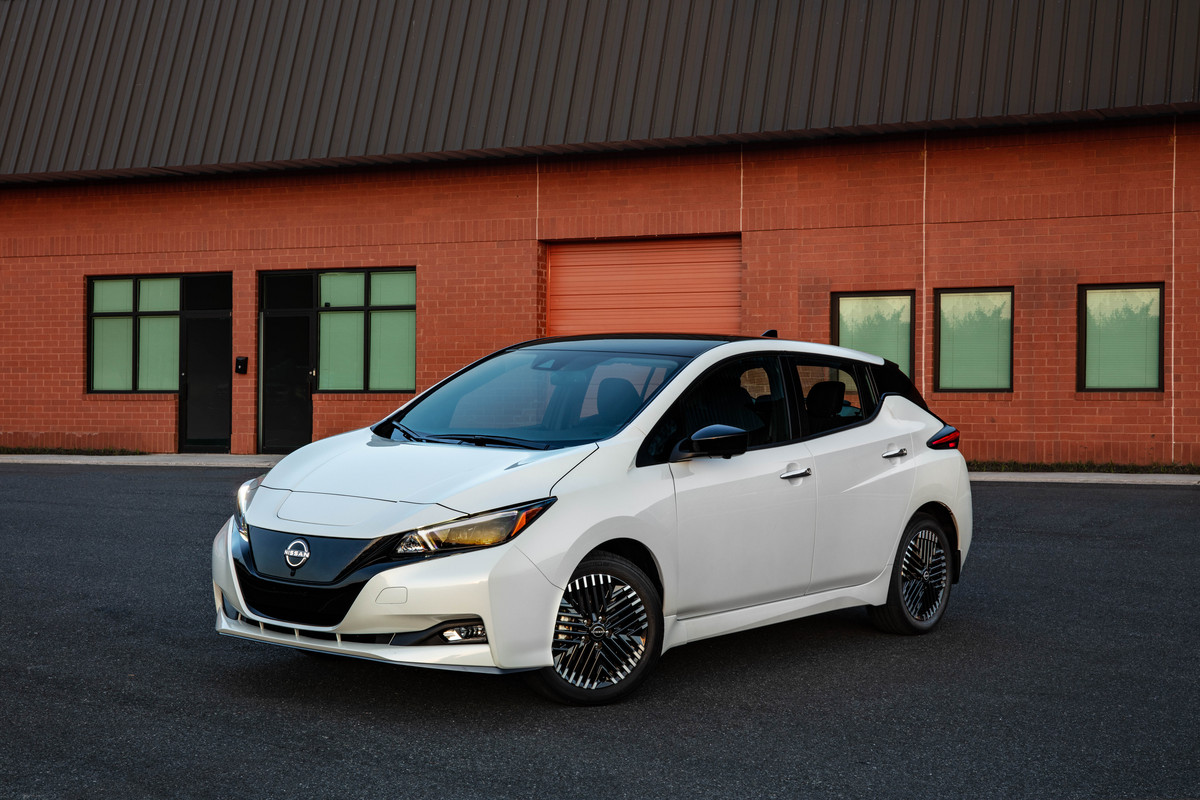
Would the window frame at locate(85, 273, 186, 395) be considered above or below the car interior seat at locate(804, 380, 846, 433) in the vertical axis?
above

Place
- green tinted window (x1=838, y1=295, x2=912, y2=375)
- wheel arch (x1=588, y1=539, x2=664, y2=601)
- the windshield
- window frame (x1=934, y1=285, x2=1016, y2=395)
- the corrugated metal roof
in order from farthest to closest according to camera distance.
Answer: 1. green tinted window (x1=838, y1=295, x2=912, y2=375)
2. window frame (x1=934, y1=285, x2=1016, y2=395)
3. the corrugated metal roof
4. the windshield
5. wheel arch (x1=588, y1=539, x2=664, y2=601)

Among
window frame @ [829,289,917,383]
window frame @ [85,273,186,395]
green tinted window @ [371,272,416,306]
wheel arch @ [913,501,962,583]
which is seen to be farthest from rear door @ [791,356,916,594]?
window frame @ [85,273,186,395]

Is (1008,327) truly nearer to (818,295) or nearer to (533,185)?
(818,295)

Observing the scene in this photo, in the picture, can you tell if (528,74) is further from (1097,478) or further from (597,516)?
(597,516)

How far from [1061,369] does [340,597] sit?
15.4m

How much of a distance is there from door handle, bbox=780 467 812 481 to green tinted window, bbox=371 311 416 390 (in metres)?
Answer: 15.8

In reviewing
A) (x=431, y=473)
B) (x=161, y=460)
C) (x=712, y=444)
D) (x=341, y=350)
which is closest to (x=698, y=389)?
(x=712, y=444)

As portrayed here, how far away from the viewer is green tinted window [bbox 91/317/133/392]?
77.5ft

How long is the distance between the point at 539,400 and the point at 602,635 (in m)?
1.36

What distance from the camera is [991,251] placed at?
62.3 feet

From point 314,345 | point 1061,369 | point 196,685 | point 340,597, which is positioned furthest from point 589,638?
point 314,345

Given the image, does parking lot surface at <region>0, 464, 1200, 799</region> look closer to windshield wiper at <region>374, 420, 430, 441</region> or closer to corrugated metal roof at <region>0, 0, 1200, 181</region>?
windshield wiper at <region>374, 420, 430, 441</region>

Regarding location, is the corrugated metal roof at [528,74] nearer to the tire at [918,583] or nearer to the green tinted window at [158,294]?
the green tinted window at [158,294]

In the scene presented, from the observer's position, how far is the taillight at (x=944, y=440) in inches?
302
